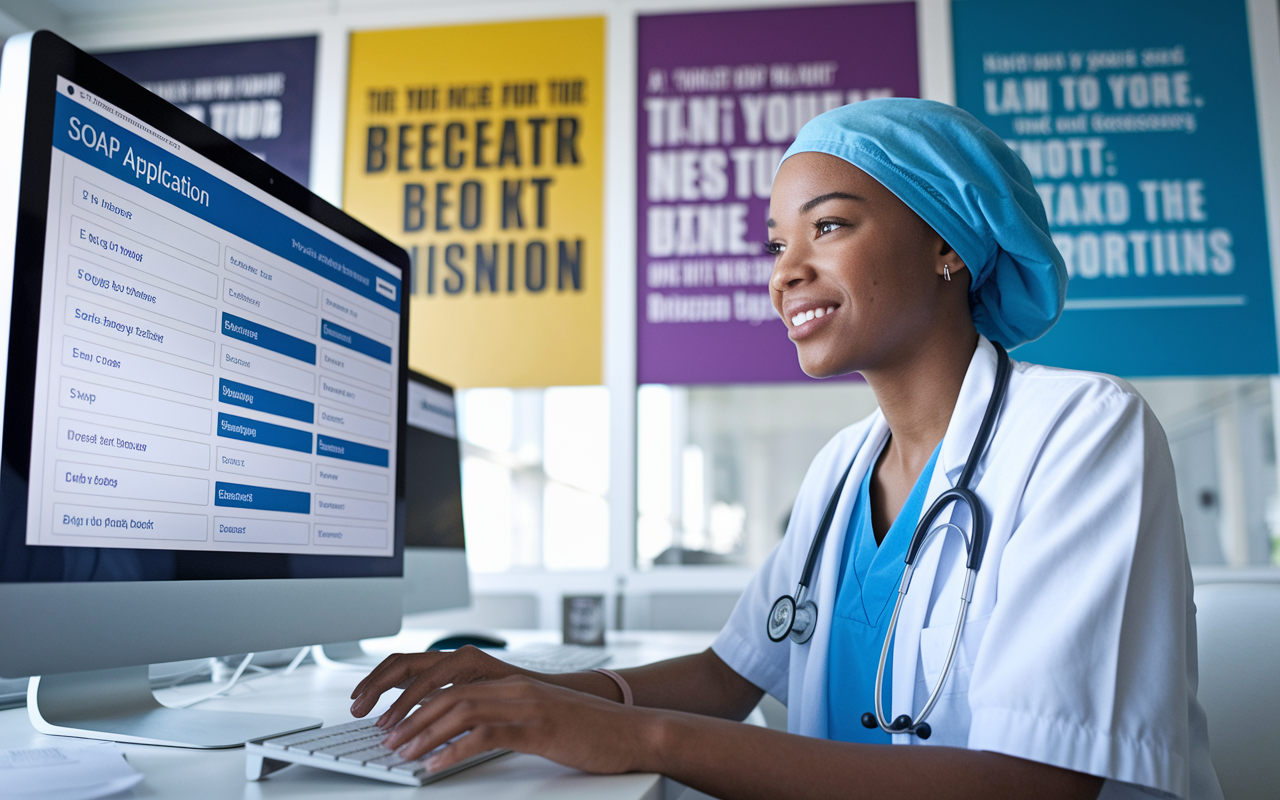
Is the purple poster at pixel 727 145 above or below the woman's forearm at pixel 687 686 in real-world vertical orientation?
above

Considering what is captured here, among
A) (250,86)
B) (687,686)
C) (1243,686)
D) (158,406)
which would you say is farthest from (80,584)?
(250,86)

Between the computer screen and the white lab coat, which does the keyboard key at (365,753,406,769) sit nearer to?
the white lab coat

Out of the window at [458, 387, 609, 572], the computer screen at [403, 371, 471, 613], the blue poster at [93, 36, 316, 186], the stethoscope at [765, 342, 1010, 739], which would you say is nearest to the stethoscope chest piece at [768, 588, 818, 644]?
the stethoscope at [765, 342, 1010, 739]

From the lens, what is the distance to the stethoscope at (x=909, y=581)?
862mm

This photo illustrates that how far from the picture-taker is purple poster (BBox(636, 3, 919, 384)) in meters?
3.14

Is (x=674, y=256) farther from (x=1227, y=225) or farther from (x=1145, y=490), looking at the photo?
(x=1145, y=490)

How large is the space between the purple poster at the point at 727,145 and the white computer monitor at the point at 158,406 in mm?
2116

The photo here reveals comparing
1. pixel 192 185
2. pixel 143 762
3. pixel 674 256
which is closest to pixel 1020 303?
pixel 192 185

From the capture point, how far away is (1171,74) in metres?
3.10

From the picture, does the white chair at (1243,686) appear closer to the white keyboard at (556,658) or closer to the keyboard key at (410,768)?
the white keyboard at (556,658)

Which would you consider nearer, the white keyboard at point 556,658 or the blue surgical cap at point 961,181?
the blue surgical cap at point 961,181

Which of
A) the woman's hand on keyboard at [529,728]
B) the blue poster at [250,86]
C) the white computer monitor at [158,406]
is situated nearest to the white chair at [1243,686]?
the woman's hand on keyboard at [529,728]

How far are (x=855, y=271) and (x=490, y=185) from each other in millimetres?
2421

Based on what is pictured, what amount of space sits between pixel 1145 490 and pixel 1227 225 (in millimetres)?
2791
